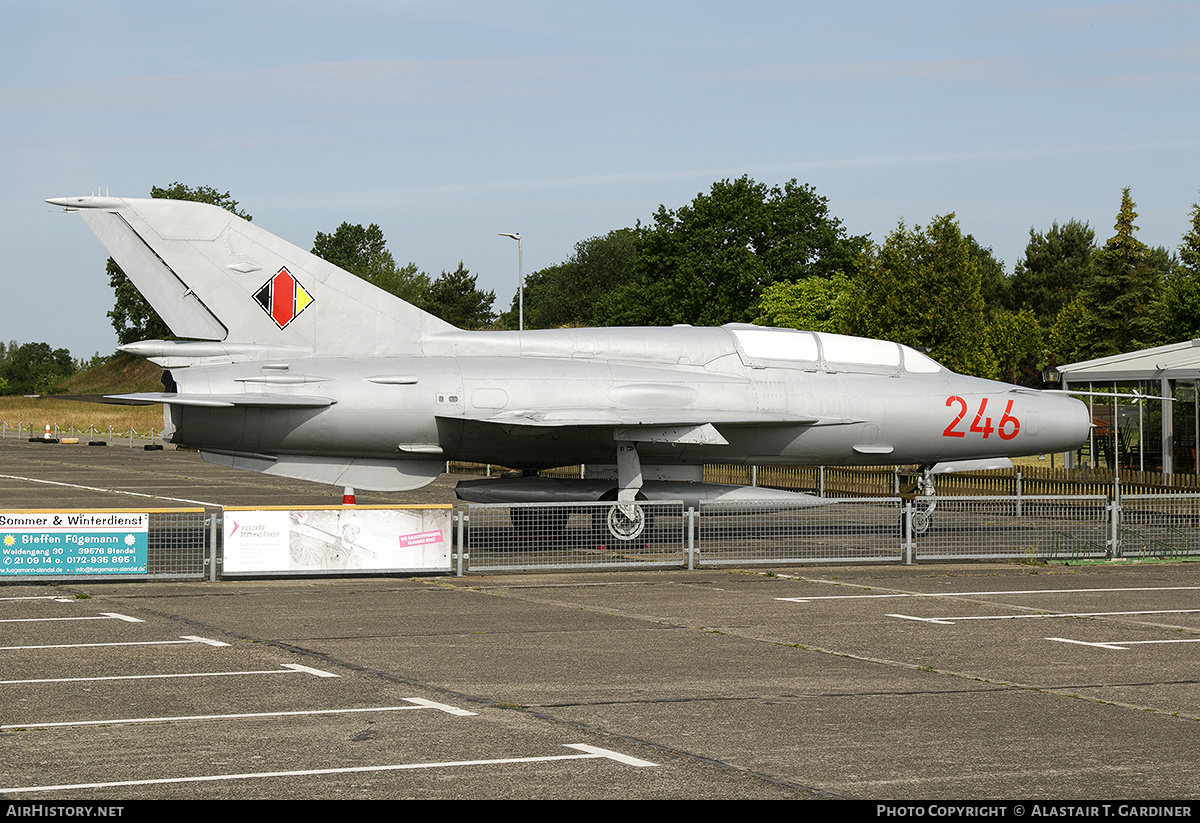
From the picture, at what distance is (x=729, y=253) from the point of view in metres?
74.9

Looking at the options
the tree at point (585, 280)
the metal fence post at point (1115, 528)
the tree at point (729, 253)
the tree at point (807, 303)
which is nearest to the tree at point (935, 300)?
the tree at point (807, 303)

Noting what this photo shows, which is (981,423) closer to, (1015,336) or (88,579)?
A: (88,579)

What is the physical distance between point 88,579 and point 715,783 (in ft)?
37.9

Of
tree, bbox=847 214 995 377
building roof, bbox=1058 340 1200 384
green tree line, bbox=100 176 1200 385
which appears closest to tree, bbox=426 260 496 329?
green tree line, bbox=100 176 1200 385

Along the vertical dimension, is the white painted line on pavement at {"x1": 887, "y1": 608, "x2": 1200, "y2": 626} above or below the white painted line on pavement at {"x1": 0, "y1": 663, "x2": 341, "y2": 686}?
above

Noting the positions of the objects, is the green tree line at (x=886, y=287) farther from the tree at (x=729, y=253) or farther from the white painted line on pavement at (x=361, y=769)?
the white painted line on pavement at (x=361, y=769)

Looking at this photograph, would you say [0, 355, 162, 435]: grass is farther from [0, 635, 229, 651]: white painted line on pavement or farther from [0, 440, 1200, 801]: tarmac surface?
[0, 635, 229, 651]: white painted line on pavement

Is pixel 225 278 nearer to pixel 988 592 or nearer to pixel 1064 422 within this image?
pixel 988 592

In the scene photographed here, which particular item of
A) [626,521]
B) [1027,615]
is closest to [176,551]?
[626,521]

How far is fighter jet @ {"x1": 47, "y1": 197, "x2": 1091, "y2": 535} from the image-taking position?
63.3 ft

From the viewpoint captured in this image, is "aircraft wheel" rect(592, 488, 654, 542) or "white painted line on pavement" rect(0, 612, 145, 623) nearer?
"white painted line on pavement" rect(0, 612, 145, 623)

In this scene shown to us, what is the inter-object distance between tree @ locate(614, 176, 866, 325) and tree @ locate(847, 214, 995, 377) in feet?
61.5

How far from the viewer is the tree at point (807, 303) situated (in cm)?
6850

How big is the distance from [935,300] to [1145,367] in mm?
23156
